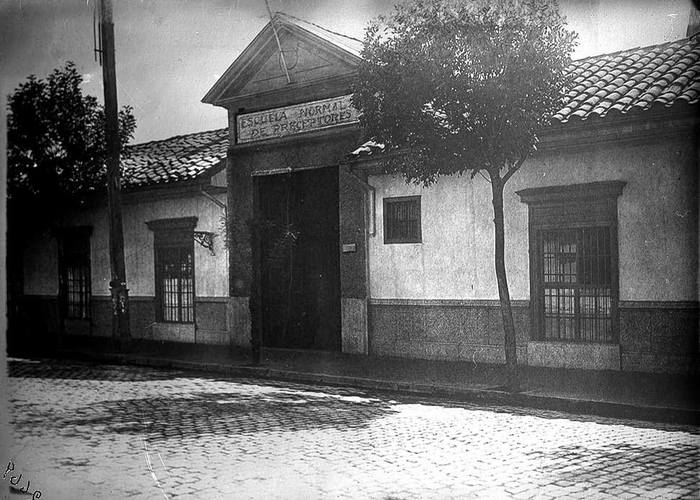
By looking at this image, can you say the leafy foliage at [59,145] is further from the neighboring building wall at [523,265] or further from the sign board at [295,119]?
the neighboring building wall at [523,265]

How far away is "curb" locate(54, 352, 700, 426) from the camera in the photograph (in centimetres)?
783

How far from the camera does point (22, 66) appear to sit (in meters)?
7.50

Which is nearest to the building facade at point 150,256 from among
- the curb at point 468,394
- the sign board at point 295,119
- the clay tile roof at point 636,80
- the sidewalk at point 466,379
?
the sign board at point 295,119

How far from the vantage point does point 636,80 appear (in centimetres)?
1058

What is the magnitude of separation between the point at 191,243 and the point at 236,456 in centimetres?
1079

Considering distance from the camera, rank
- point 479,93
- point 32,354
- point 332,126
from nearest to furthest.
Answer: point 479,93
point 332,126
point 32,354

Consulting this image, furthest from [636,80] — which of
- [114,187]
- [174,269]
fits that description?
[174,269]

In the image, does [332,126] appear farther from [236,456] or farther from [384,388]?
[236,456]

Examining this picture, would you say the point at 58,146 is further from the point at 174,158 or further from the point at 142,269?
the point at 142,269

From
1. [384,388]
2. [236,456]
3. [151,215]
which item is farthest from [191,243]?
[236,456]

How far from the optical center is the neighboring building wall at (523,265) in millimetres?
9773

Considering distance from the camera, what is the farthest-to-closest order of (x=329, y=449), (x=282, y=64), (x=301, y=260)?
(x=301, y=260)
(x=282, y=64)
(x=329, y=449)

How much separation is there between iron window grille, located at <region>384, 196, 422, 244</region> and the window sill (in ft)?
9.18

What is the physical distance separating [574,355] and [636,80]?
4.08 meters
